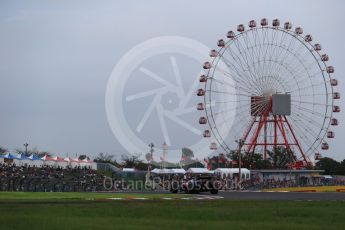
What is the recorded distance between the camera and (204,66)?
93375mm

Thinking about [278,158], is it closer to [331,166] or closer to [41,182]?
[331,166]

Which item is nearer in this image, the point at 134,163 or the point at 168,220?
the point at 168,220

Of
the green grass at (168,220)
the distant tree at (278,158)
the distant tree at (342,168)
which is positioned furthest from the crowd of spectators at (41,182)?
the distant tree at (342,168)

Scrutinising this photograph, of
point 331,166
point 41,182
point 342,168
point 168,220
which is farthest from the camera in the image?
point 331,166

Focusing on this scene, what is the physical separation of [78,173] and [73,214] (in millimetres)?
48634

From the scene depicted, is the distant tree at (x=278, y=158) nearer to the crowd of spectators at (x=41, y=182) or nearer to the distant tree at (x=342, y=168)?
the distant tree at (x=342, y=168)

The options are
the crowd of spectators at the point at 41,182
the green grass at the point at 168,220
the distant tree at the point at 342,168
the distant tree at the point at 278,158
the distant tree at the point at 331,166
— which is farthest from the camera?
the distant tree at the point at 331,166

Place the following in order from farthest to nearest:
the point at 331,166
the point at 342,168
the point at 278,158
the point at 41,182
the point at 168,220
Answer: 1. the point at 331,166
2. the point at 342,168
3. the point at 278,158
4. the point at 41,182
5. the point at 168,220

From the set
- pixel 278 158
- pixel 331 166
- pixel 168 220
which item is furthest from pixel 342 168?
pixel 168 220

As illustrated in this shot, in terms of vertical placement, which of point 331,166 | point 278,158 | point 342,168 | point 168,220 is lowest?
point 168,220

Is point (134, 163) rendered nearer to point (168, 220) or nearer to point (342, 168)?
point (342, 168)

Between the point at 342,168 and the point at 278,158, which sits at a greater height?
the point at 278,158

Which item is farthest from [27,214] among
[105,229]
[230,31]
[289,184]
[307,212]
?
[230,31]

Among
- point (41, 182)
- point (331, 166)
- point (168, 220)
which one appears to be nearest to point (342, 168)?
point (331, 166)
